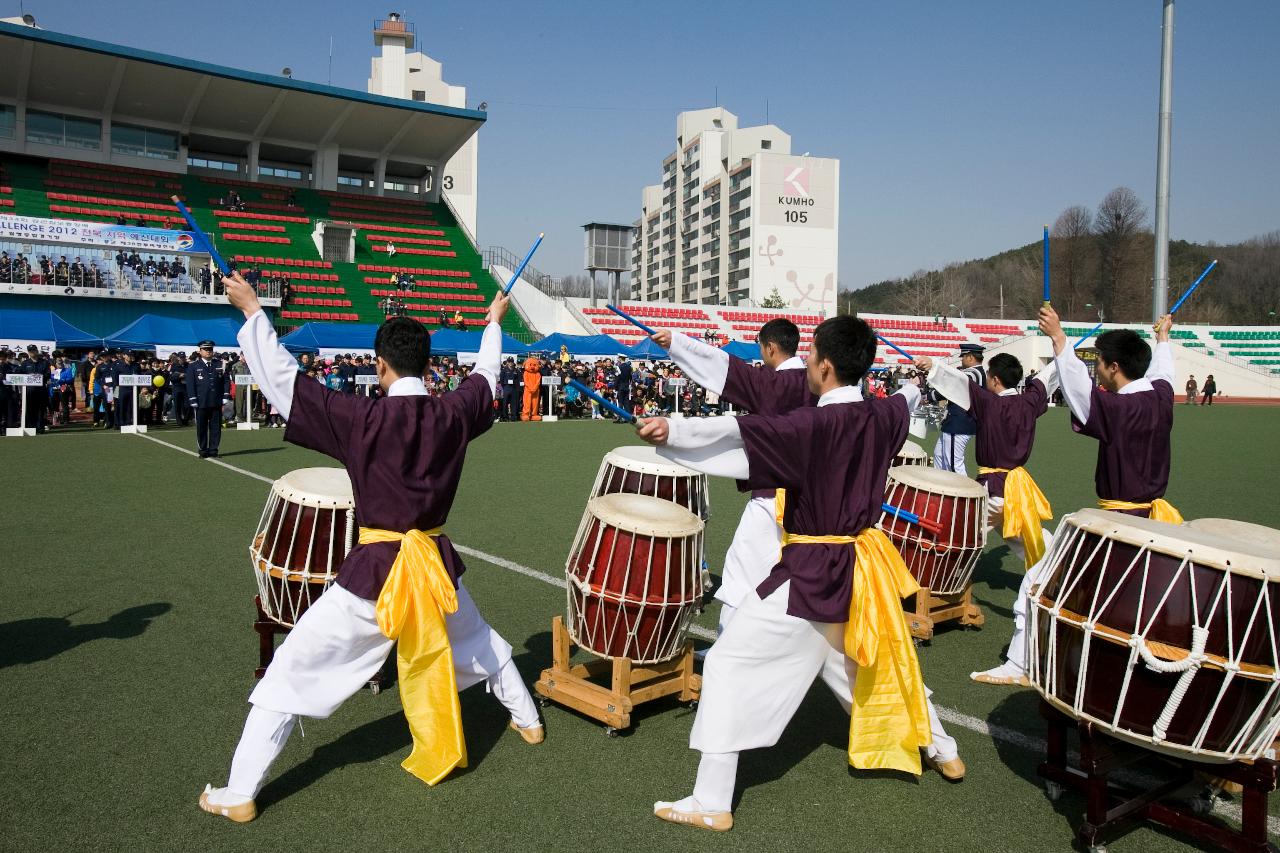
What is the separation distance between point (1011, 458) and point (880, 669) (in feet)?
8.88

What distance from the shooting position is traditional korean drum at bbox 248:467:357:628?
13.3ft

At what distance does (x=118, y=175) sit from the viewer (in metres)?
32.1

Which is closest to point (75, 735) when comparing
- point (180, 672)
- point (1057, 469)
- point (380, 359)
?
point (180, 672)

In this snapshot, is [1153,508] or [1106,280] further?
[1106,280]

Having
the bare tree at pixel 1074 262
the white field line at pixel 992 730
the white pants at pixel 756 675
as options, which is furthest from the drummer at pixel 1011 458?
the bare tree at pixel 1074 262

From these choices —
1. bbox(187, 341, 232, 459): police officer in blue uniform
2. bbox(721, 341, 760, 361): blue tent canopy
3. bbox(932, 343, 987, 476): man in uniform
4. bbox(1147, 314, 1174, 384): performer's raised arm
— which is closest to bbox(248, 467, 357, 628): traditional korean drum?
bbox(1147, 314, 1174, 384): performer's raised arm

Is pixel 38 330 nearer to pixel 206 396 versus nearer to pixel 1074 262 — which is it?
pixel 206 396

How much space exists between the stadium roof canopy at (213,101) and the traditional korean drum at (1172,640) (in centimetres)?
3351

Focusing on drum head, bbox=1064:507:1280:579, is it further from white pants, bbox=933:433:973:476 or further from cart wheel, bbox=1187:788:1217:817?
white pants, bbox=933:433:973:476

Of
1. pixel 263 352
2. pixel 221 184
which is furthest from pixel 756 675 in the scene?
pixel 221 184

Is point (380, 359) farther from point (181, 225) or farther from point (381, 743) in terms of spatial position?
point (181, 225)

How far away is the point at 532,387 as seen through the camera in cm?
2322

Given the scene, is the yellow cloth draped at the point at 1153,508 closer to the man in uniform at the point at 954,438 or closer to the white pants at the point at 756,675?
the white pants at the point at 756,675

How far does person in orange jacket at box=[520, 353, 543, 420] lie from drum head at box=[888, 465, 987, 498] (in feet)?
59.0
